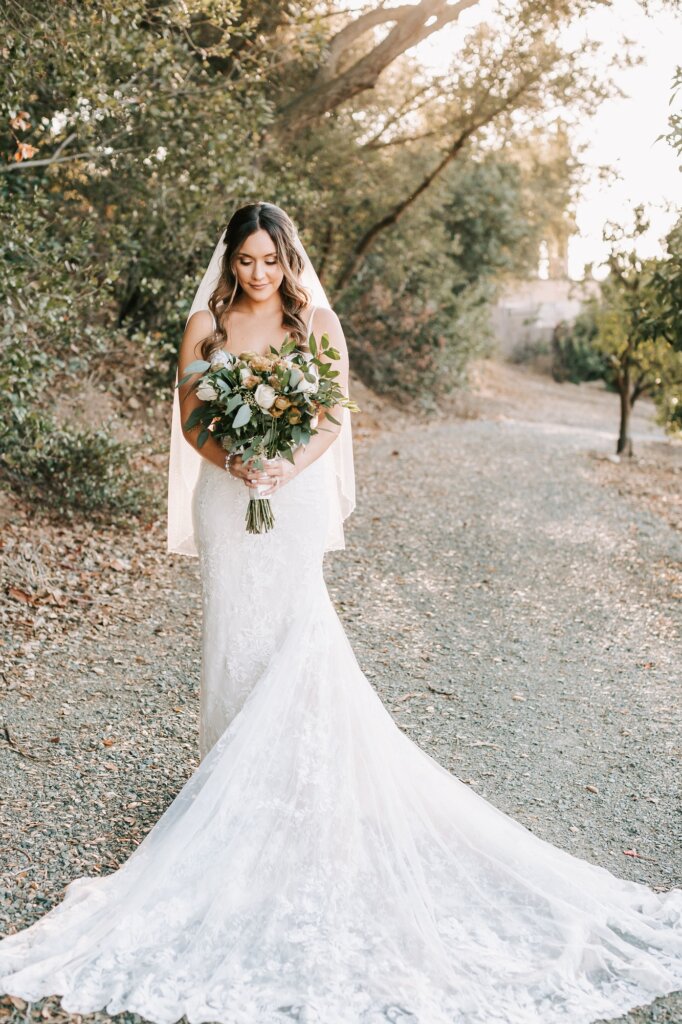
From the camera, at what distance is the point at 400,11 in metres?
10.9

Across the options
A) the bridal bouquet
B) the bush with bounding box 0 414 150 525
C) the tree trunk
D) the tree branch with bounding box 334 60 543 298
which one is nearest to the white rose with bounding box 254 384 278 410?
the bridal bouquet

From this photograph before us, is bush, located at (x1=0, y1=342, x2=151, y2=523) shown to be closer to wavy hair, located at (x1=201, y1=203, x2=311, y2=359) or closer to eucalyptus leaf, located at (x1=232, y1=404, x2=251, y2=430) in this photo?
wavy hair, located at (x1=201, y1=203, x2=311, y2=359)

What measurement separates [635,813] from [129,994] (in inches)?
98.7

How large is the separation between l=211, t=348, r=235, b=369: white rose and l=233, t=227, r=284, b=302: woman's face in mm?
357

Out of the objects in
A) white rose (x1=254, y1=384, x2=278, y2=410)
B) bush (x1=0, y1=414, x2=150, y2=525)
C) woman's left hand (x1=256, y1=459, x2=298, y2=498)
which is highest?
white rose (x1=254, y1=384, x2=278, y2=410)

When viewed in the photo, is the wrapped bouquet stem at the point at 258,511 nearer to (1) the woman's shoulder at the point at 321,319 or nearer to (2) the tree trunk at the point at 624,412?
(1) the woman's shoulder at the point at 321,319

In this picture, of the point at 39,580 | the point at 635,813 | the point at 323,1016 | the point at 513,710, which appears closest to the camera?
the point at 323,1016

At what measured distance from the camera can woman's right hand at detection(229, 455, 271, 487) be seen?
3.61 meters

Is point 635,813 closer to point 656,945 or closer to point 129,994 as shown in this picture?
point 656,945

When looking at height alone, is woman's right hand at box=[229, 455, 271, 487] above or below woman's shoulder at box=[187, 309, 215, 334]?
below

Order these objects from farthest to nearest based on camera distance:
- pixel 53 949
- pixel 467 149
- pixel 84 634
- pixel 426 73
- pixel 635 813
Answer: pixel 467 149, pixel 426 73, pixel 84 634, pixel 635 813, pixel 53 949

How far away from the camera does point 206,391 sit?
138 inches

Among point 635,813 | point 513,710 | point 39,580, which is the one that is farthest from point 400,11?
point 635,813

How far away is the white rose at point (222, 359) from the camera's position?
3588 mm
